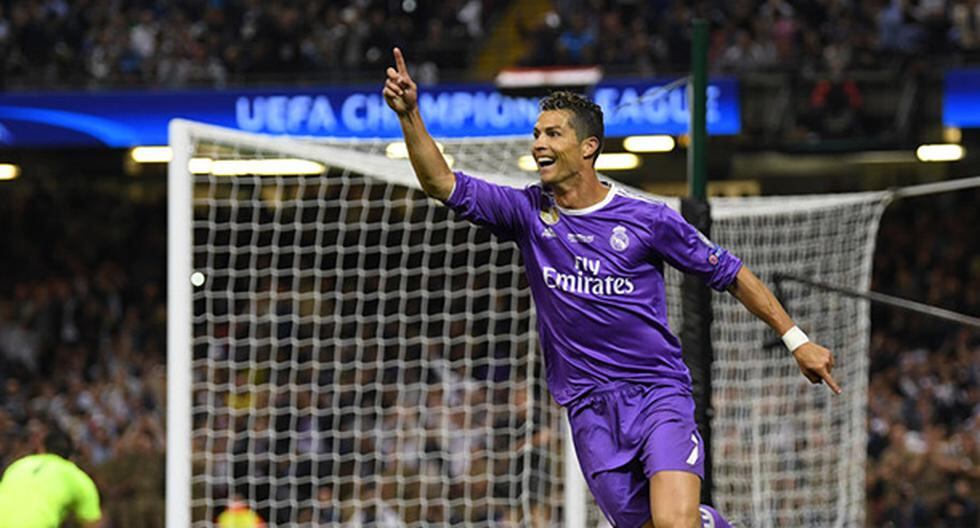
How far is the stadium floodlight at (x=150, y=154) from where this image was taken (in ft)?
65.7

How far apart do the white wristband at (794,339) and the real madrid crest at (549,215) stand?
870 millimetres

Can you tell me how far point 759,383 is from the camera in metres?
11.0

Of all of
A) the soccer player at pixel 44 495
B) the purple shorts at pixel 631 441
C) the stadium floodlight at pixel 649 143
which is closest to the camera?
the purple shorts at pixel 631 441

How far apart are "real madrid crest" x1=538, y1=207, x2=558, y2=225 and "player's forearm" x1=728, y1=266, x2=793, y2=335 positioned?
653 millimetres

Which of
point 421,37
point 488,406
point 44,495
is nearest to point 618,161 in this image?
point 421,37

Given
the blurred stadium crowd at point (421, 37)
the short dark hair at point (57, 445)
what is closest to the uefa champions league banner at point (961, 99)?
the blurred stadium crowd at point (421, 37)

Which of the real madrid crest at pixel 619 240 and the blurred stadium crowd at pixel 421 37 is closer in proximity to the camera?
the real madrid crest at pixel 619 240

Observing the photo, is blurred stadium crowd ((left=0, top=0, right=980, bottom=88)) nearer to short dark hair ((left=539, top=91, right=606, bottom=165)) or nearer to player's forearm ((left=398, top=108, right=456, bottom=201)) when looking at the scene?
short dark hair ((left=539, top=91, right=606, bottom=165))

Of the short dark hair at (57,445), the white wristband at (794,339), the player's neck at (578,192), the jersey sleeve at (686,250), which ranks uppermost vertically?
the player's neck at (578,192)

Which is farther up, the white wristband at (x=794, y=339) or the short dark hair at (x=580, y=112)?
the short dark hair at (x=580, y=112)

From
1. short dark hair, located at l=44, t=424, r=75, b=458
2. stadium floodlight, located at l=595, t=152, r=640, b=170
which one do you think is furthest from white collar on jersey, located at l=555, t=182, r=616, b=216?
stadium floodlight, located at l=595, t=152, r=640, b=170

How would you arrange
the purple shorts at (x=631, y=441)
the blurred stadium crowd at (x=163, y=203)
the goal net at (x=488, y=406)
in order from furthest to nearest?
the blurred stadium crowd at (x=163, y=203) < the goal net at (x=488, y=406) < the purple shorts at (x=631, y=441)

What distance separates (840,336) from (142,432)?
703cm

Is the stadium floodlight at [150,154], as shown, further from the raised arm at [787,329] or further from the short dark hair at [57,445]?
the raised arm at [787,329]
